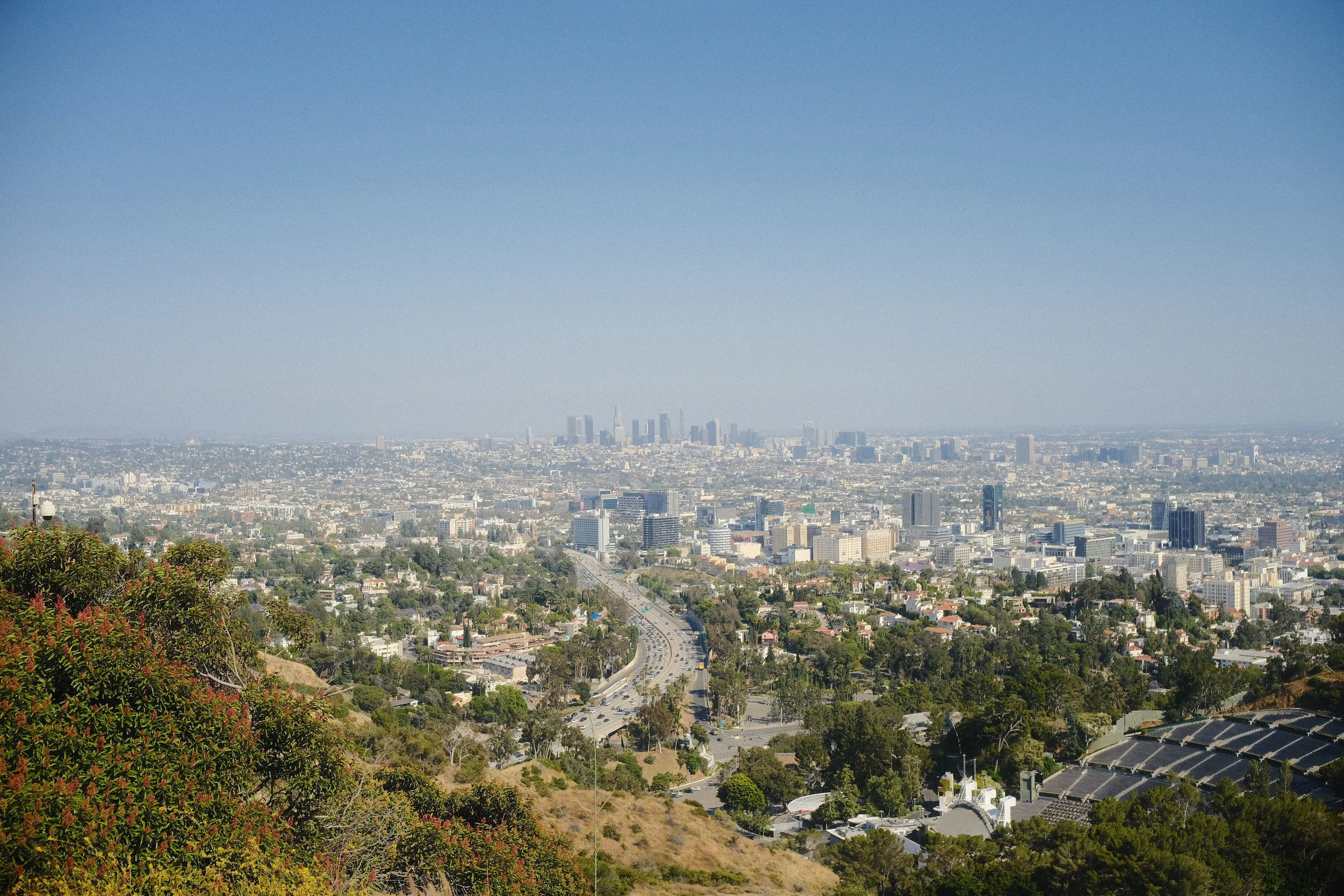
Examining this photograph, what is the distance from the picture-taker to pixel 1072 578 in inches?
1291

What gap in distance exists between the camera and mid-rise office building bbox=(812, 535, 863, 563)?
40.3 m

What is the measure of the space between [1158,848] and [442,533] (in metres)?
41.8

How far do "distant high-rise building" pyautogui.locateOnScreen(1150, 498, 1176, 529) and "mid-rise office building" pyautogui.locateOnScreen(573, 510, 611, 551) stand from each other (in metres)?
24.6

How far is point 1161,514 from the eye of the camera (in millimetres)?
45375

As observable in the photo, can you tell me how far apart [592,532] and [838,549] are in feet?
38.8

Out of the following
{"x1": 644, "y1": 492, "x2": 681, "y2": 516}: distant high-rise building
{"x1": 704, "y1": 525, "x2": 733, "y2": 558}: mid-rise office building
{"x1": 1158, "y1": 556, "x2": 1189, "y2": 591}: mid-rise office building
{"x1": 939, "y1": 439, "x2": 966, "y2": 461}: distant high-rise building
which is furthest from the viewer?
{"x1": 939, "y1": 439, "x2": 966, "y2": 461}: distant high-rise building

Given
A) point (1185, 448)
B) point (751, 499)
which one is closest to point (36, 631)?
point (751, 499)

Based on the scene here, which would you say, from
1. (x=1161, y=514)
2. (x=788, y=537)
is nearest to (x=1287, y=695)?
(x=788, y=537)

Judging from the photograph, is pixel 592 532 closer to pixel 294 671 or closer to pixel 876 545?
pixel 876 545

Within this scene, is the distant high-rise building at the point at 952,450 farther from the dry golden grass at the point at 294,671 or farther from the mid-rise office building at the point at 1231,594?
the dry golden grass at the point at 294,671

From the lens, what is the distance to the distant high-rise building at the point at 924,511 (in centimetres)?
5056

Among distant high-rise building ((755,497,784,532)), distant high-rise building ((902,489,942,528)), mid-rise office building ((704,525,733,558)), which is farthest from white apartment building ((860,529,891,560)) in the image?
distant high-rise building ((755,497,784,532))

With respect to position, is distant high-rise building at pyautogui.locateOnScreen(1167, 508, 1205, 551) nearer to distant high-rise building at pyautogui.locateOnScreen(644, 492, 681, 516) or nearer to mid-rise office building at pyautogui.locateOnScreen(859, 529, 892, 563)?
mid-rise office building at pyautogui.locateOnScreen(859, 529, 892, 563)

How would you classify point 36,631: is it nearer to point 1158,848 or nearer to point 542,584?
point 1158,848
